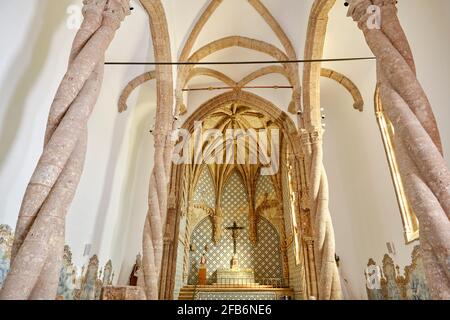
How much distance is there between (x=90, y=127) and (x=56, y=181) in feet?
17.9

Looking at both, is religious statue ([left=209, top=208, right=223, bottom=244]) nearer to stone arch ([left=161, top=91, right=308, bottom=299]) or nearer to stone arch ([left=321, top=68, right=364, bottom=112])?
stone arch ([left=161, top=91, right=308, bottom=299])

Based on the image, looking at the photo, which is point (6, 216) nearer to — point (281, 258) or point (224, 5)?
point (224, 5)

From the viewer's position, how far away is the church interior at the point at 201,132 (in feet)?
10.3

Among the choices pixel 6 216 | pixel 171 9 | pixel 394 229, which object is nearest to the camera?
pixel 6 216

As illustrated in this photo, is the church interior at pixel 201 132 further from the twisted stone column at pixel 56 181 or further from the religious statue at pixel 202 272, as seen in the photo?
the religious statue at pixel 202 272

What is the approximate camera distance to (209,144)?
1755 centimetres

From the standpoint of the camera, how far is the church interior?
3135mm

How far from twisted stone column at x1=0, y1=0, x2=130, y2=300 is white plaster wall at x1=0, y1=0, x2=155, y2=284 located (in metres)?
1.88

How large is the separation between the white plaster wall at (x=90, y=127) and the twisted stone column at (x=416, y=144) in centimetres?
554

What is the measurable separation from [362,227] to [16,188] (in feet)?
29.4

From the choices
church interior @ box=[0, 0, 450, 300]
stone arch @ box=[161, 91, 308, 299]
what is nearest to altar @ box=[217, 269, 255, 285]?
church interior @ box=[0, 0, 450, 300]

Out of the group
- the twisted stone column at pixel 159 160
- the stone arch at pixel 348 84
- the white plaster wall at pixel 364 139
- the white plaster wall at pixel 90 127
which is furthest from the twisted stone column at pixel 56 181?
the stone arch at pixel 348 84

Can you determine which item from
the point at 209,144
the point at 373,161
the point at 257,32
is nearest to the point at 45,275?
the point at 373,161

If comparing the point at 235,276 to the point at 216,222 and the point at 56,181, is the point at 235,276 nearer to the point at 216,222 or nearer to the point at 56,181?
the point at 216,222
